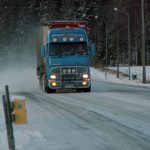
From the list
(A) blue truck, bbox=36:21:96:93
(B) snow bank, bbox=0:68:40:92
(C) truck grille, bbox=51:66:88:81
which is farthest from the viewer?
(B) snow bank, bbox=0:68:40:92

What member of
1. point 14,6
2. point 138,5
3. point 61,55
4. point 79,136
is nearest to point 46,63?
point 61,55

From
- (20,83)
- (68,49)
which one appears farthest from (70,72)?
(20,83)

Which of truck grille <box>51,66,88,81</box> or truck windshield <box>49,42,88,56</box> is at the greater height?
truck windshield <box>49,42,88,56</box>

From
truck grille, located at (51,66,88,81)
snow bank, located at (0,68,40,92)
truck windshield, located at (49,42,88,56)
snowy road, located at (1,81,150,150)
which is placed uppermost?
truck windshield, located at (49,42,88,56)

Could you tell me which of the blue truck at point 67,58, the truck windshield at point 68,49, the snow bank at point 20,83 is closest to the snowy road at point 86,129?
the blue truck at point 67,58

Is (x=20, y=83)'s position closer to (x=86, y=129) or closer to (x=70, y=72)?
(x=70, y=72)

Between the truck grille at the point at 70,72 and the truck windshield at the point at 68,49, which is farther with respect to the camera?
the truck grille at the point at 70,72

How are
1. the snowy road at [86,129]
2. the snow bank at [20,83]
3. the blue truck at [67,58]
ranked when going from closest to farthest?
the snowy road at [86,129]
the blue truck at [67,58]
the snow bank at [20,83]

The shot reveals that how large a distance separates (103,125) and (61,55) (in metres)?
17.4

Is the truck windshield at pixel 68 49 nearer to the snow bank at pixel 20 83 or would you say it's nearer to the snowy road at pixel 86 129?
the snow bank at pixel 20 83

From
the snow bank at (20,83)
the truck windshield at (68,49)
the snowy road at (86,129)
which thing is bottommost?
the snow bank at (20,83)

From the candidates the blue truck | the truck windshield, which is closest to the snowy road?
the blue truck

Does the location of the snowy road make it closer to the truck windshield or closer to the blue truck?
the blue truck

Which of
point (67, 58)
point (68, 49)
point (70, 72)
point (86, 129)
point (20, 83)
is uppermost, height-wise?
Result: point (68, 49)
